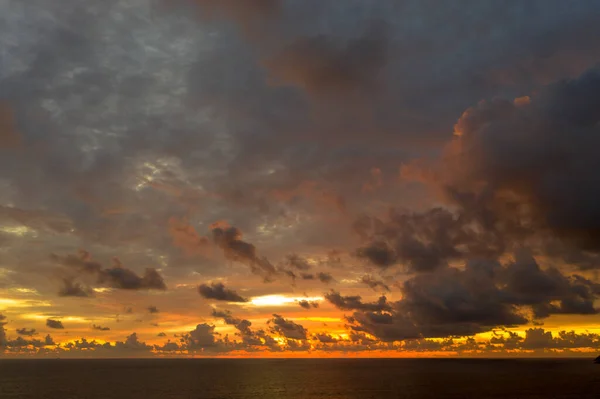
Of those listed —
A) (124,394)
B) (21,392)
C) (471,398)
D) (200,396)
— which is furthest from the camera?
(21,392)

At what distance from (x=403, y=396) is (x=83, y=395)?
382 ft

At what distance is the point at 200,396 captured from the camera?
551 ft

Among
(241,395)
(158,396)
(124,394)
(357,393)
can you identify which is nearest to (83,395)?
(124,394)

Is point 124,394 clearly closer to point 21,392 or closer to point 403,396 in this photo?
point 21,392

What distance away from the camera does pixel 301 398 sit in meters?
161

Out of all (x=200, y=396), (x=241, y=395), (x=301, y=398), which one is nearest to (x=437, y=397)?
(x=301, y=398)

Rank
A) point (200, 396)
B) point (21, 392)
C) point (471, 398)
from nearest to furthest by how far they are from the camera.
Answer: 1. point (471, 398)
2. point (200, 396)
3. point (21, 392)

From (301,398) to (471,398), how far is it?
182 feet

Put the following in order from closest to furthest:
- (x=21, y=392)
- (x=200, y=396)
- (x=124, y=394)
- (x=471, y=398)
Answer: (x=471, y=398) < (x=200, y=396) < (x=124, y=394) < (x=21, y=392)

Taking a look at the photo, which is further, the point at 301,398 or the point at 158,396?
the point at 158,396

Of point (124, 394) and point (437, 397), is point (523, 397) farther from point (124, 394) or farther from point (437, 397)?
point (124, 394)

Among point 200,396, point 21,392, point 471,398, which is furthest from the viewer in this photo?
point 21,392

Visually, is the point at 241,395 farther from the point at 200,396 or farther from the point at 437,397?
the point at 437,397

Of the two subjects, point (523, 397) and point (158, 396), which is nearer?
point (523, 397)
